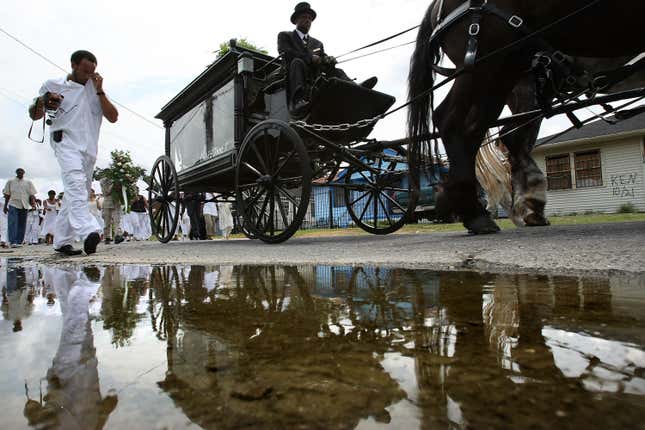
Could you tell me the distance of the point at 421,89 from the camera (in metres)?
3.52

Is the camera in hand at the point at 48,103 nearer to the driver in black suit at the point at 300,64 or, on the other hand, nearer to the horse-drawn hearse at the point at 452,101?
the horse-drawn hearse at the point at 452,101

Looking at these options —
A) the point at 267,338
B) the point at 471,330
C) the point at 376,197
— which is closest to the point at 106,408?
the point at 267,338

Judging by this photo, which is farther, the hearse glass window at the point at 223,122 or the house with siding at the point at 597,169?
the house with siding at the point at 597,169

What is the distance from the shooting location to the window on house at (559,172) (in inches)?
676

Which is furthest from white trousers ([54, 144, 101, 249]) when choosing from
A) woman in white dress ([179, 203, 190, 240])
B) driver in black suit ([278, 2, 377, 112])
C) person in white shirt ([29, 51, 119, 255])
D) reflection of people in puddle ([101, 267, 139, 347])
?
woman in white dress ([179, 203, 190, 240])

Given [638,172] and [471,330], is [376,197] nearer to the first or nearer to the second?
[471,330]

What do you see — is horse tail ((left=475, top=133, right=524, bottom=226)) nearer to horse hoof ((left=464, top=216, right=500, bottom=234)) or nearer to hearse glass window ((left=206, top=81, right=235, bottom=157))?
horse hoof ((left=464, top=216, right=500, bottom=234))

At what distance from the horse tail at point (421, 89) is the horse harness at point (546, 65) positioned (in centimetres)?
56

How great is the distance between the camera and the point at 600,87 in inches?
104

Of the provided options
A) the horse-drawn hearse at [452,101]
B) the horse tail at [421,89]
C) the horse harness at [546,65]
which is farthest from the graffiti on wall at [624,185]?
the horse tail at [421,89]

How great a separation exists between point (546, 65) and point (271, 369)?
285cm

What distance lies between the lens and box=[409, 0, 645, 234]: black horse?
238 centimetres

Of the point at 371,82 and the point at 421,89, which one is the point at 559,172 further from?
the point at 421,89

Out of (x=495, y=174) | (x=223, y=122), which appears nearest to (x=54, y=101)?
(x=223, y=122)
